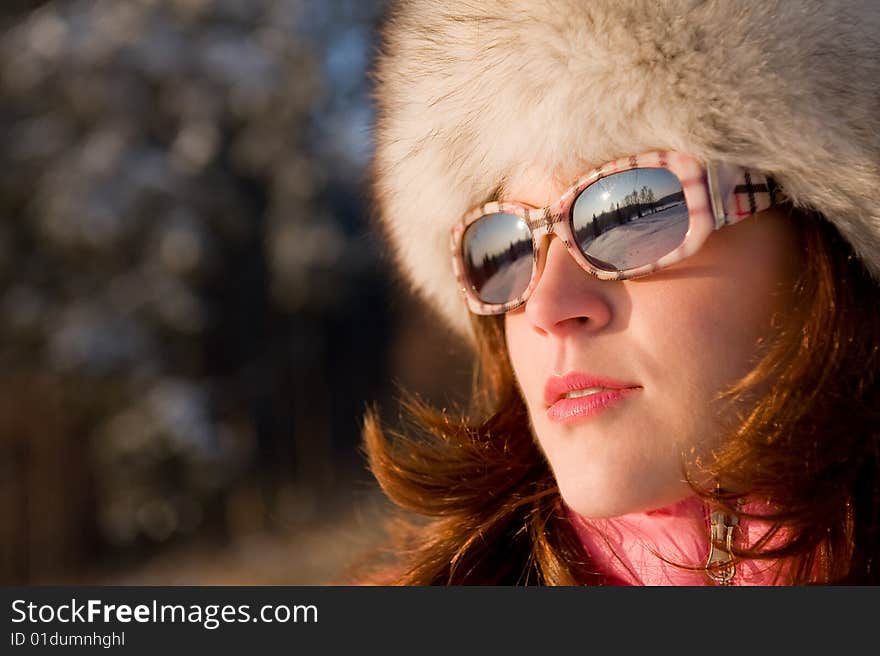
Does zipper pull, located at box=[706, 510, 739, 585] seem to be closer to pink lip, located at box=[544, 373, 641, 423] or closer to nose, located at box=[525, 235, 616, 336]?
pink lip, located at box=[544, 373, 641, 423]

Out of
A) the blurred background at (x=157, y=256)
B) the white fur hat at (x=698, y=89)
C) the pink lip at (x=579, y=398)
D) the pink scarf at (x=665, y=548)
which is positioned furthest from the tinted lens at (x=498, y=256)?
the blurred background at (x=157, y=256)

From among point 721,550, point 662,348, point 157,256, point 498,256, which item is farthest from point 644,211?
point 157,256

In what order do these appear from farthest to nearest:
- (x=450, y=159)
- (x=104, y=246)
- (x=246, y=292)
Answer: (x=246, y=292) < (x=104, y=246) < (x=450, y=159)

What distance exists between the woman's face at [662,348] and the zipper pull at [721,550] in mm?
99

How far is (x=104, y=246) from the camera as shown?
29.3ft

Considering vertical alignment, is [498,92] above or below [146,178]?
below

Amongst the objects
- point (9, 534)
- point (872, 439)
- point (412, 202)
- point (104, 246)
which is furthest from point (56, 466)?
point (872, 439)

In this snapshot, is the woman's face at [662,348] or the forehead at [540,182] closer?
the woman's face at [662,348]

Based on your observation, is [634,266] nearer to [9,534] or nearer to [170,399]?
[170,399]

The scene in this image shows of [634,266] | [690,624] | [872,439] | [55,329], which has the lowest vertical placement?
[690,624]

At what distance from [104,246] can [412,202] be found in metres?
7.98

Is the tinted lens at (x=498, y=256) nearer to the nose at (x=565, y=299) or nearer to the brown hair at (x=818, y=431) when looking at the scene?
the nose at (x=565, y=299)

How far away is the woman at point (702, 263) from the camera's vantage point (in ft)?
4.46

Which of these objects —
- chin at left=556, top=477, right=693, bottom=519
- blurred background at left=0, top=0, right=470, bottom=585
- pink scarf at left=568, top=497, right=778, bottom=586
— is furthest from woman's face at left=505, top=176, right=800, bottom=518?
blurred background at left=0, top=0, right=470, bottom=585
